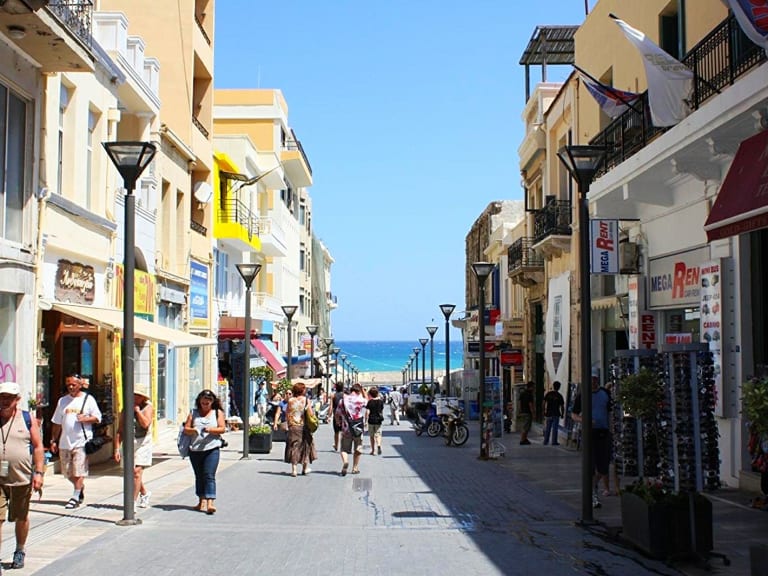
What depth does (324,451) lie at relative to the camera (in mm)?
24500

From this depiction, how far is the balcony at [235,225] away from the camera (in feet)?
112

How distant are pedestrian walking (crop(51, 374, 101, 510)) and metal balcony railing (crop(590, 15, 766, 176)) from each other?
797cm

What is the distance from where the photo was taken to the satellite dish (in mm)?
29645

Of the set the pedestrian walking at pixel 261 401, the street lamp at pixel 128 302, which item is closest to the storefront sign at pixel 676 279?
the street lamp at pixel 128 302

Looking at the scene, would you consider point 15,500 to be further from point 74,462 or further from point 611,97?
point 611,97

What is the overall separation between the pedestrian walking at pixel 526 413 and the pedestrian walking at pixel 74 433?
1496cm

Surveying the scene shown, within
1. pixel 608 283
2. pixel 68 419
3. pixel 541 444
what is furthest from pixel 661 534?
pixel 541 444

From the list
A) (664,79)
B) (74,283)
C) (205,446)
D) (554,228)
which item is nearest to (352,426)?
(74,283)

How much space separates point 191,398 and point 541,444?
10793mm

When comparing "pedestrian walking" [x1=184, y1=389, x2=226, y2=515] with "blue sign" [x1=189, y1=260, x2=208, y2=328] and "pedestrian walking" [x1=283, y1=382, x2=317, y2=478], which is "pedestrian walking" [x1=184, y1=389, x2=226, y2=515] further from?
"blue sign" [x1=189, y1=260, x2=208, y2=328]

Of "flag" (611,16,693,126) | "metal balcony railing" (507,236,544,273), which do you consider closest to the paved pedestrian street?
"flag" (611,16,693,126)

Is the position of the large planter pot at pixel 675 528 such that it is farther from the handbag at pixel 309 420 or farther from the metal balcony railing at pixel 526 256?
the metal balcony railing at pixel 526 256

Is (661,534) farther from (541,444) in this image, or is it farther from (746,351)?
(541,444)

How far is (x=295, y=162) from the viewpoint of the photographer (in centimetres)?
5306
